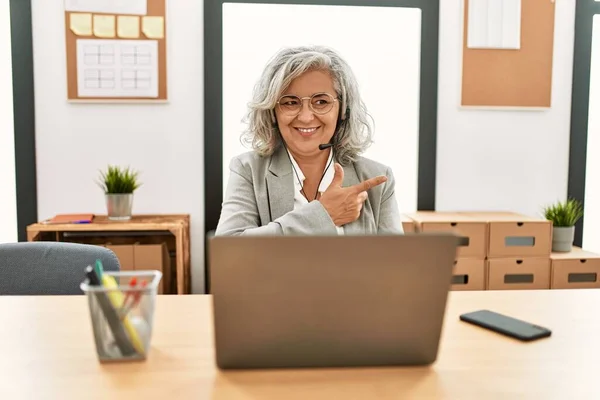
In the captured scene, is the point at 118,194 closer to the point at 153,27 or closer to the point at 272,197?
the point at 153,27

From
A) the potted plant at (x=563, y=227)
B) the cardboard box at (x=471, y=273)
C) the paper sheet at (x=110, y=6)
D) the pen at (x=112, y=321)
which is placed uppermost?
the paper sheet at (x=110, y=6)

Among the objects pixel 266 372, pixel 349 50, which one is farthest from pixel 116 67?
pixel 266 372

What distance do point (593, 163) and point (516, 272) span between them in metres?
1.09

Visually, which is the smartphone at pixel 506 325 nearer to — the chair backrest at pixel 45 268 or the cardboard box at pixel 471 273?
the chair backrest at pixel 45 268

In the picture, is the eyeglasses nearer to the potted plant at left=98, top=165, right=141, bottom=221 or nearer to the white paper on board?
the potted plant at left=98, top=165, right=141, bottom=221

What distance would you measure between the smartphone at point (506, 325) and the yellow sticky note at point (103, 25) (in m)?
2.70

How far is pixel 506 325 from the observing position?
3.23 feet

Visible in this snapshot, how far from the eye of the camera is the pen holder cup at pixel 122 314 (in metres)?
0.77

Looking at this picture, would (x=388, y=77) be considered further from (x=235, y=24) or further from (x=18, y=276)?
(x=18, y=276)

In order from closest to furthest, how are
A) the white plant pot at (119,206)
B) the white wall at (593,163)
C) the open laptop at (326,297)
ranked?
the open laptop at (326,297) < the white plant pot at (119,206) < the white wall at (593,163)


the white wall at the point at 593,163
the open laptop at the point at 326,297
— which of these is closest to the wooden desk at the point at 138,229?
the open laptop at the point at 326,297

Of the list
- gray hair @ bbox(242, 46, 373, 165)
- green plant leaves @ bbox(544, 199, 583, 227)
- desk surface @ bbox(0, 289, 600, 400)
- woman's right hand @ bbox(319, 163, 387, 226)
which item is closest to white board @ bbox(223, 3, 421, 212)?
green plant leaves @ bbox(544, 199, 583, 227)

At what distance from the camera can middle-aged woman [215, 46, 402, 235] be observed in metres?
1.68

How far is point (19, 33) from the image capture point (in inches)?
120
